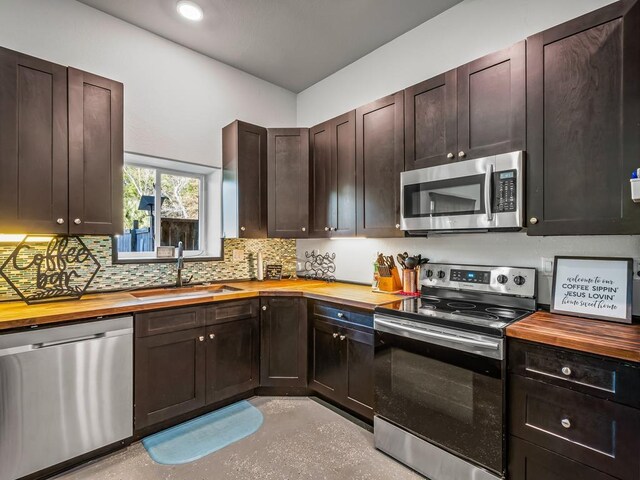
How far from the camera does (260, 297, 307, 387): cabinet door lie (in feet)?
9.14

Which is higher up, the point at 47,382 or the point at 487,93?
the point at 487,93

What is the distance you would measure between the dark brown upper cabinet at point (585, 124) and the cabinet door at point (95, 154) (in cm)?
270

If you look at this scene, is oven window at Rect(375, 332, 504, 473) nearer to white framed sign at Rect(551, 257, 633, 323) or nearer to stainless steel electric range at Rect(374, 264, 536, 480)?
stainless steel electric range at Rect(374, 264, 536, 480)

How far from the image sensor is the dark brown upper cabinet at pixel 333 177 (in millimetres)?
2811

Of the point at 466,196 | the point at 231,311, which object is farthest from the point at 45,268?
the point at 466,196

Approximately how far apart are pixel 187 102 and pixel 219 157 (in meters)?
0.57

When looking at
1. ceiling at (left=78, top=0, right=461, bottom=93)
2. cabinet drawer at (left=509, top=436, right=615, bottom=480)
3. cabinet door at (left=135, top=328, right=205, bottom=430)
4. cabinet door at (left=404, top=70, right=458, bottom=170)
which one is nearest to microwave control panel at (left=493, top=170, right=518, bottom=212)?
cabinet door at (left=404, top=70, right=458, bottom=170)

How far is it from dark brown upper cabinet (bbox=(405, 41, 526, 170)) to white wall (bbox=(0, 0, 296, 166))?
1897mm

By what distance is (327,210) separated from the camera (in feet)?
9.98

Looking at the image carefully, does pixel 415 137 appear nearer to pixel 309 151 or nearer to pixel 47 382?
pixel 309 151

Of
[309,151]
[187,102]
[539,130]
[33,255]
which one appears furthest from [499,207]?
[33,255]

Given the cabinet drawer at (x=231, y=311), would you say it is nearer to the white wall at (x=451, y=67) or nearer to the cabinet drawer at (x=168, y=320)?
the cabinet drawer at (x=168, y=320)

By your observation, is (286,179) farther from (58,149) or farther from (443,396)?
(443,396)

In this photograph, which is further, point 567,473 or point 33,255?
point 33,255
